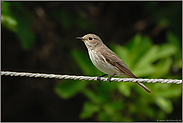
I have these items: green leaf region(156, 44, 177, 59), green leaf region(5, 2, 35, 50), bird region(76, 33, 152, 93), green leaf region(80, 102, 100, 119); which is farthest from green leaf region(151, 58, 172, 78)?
green leaf region(5, 2, 35, 50)

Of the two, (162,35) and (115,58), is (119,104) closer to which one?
(115,58)

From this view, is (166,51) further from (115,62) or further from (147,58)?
(115,62)

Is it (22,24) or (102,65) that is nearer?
(102,65)

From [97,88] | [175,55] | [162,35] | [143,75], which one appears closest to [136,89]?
[143,75]

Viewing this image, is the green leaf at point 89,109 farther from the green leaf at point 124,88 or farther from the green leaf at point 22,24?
the green leaf at point 22,24

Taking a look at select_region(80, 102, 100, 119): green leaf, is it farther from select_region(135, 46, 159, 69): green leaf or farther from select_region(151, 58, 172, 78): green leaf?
select_region(151, 58, 172, 78): green leaf

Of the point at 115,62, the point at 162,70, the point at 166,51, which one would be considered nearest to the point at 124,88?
the point at 115,62

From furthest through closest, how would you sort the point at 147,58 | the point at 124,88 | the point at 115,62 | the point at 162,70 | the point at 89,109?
the point at 162,70, the point at 147,58, the point at 89,109, the point at 124,88, the point at 115,62

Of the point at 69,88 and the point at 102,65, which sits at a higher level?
the point at 102,65

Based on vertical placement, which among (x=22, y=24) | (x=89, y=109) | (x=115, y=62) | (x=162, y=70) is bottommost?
(x=89, y=109)

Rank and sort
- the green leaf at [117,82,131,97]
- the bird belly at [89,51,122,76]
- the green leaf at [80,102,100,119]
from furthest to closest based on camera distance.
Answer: the green leaf at [80,102,100,119] < the green leaf at [117,82,131,97] < the bird belly at [89,51,122,76]

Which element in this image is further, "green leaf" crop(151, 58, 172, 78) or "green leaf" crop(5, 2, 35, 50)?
"green leaf" crop(151, 58, 172, 78)
